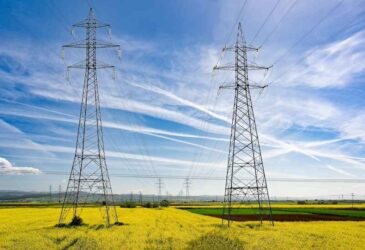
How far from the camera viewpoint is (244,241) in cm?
3067

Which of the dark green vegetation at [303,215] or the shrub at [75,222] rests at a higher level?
the shrub at [75,222]

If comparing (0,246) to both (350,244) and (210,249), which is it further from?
(350,244)

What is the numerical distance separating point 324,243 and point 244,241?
20.1ft

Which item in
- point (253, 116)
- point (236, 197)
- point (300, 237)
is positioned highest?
point (253, 116)

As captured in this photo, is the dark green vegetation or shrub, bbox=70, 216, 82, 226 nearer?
A: shrub, bbox=70, 216, 82, 226

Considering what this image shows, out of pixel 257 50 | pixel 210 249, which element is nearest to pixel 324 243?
pixel 210 249

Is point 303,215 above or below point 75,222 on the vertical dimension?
below

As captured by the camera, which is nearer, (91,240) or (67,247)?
(67,247)

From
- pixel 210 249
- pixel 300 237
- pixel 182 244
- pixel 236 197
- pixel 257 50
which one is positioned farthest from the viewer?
pixel 257 50

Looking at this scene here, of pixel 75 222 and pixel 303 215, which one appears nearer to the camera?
pixel 75 222

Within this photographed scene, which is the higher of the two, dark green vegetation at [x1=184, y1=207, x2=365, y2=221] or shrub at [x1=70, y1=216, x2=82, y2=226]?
shrub at [x1=70, y1=216, x2=82, y2=226]

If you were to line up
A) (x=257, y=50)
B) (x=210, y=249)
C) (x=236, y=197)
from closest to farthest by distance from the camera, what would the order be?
(x=210, y=249), (x=236, y=197), (x=257, y=50)

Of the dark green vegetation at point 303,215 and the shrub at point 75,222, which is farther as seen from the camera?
the dark green vegetation at point 303,215

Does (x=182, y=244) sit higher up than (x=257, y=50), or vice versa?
(x=257, y=50)
